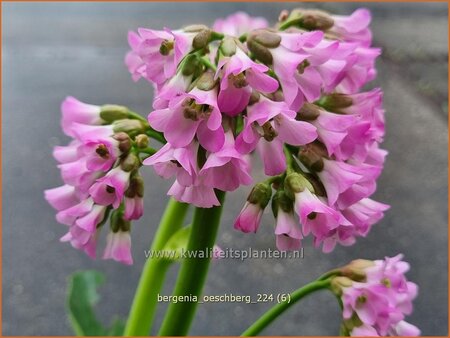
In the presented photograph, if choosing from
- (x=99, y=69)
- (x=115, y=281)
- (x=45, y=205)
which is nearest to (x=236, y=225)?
(x=115, y=281)

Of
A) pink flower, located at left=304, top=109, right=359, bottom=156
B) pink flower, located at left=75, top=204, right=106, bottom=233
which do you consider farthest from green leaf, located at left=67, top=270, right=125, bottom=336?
pink flower, located at left=304, top=109, right=359, bottom=156

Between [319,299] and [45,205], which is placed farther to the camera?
[45,205]

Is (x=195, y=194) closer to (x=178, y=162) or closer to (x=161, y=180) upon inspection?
(x=178, y=162)

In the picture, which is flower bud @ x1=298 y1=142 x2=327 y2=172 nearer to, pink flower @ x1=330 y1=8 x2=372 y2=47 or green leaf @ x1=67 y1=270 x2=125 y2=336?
pink flower @ x1=330 y1=8 x2=372 y2=47

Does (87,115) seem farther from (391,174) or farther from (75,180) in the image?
(391,174)

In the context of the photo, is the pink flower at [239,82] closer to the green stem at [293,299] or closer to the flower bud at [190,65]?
the flower bud at [190,65]

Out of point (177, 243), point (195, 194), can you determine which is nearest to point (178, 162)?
point (195, 194)

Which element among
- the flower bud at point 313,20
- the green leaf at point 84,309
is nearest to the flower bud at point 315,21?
the flower bud at point 313,20
